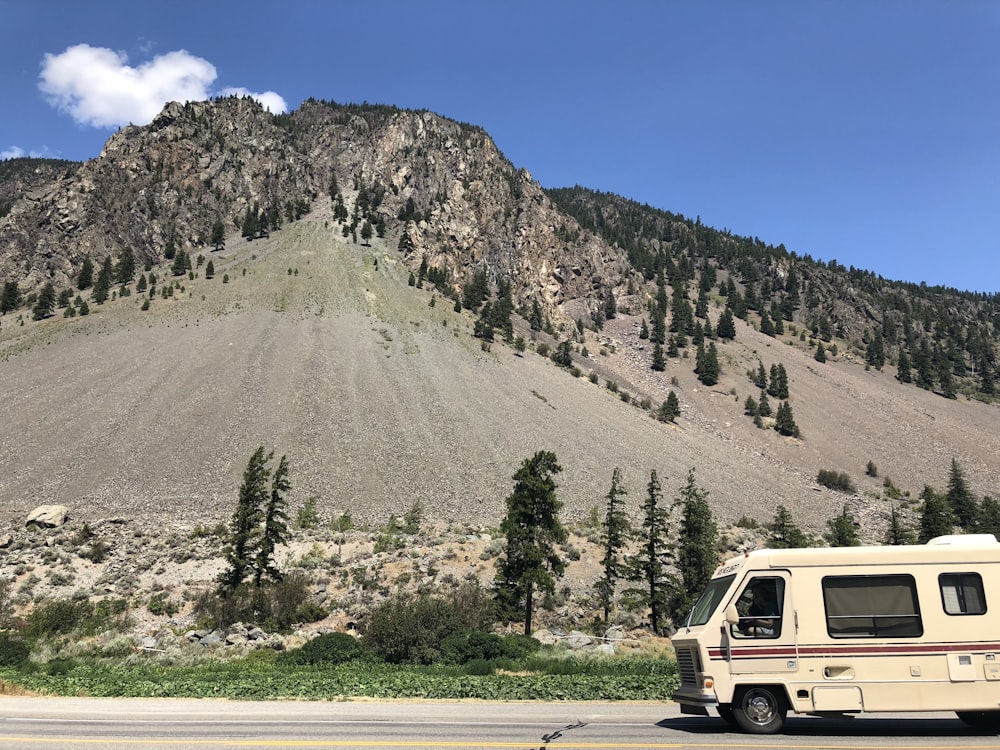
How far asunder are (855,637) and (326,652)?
16.9 meters

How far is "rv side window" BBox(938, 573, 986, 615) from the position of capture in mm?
9766

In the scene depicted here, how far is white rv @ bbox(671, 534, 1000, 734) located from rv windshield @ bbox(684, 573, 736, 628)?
0.73ft

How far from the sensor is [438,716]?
38.1 ft

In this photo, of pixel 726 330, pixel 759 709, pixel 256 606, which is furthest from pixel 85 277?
pixel 726 330

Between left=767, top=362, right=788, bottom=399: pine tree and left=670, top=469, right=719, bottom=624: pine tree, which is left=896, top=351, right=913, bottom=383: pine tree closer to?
left=767, top=362, right=788, bottom=399: pine tree

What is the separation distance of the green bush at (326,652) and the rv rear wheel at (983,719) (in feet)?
56.3

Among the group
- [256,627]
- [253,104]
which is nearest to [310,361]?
[256,627]

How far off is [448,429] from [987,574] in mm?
58638

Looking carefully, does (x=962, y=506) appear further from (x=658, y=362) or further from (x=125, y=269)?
(x=125, y=269)

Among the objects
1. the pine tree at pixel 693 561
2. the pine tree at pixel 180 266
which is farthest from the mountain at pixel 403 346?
the pine tree at pixel 693 561

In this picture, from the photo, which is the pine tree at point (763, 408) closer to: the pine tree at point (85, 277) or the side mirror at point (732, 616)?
the side mirror at point (732, 616)

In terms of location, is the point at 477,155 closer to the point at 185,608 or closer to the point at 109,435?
the point at 109,435

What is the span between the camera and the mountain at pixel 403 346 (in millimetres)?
58719

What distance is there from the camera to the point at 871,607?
9938 mm
